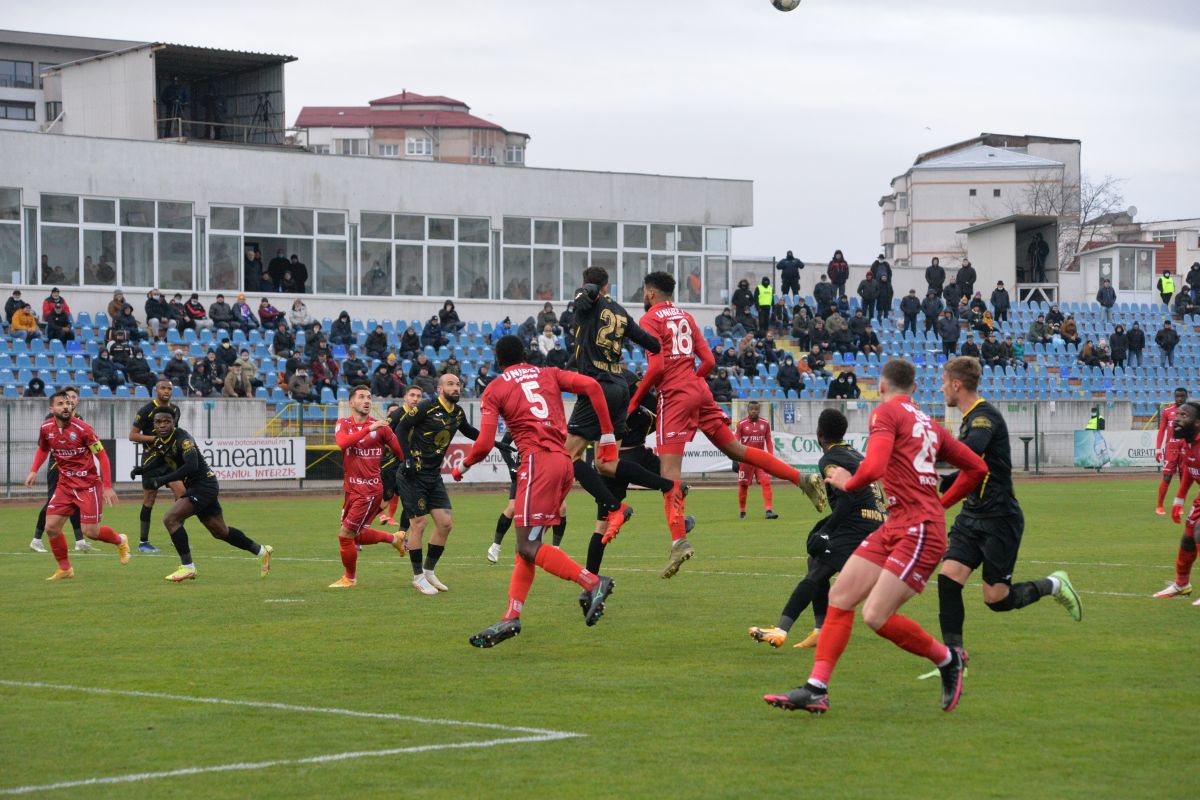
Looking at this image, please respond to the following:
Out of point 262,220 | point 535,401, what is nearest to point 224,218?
point 262,220

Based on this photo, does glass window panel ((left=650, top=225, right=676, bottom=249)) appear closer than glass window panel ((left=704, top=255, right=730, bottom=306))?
Yes

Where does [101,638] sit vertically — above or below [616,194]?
below

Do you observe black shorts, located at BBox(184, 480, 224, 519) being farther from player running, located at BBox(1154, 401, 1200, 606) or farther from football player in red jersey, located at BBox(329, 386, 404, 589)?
player running, located at BBox(1154, 401, 1200, 606)

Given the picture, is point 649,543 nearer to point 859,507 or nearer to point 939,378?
point 859,507

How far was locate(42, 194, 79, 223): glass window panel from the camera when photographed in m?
42.0

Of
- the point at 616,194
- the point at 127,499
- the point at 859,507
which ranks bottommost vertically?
the point at 127,499

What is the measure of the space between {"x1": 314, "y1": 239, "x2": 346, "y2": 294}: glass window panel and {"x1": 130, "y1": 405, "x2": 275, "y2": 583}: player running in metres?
29.3

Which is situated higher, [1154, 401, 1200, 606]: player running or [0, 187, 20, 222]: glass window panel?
[0, 187, 20, 222]: glass window panel

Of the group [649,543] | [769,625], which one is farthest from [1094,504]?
[769,625]

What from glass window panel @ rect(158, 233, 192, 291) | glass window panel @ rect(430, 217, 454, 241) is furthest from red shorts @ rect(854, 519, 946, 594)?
glass window panel @ rect(430, 217, 454, 241)

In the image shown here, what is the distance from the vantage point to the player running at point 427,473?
1525 centimetres

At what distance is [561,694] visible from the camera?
9.55 metres

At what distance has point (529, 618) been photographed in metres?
13.4

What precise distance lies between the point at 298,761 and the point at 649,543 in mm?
14165
